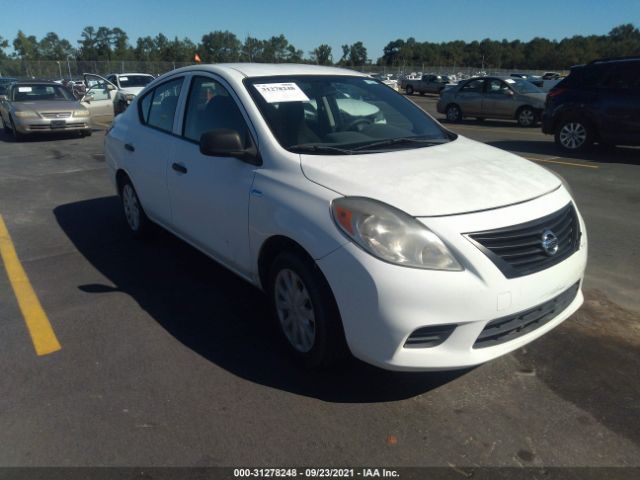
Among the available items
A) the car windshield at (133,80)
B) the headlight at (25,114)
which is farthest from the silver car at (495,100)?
the headlight at (25,114)

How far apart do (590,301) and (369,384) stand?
2.11 metres

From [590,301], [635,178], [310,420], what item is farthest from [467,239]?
[635,178]

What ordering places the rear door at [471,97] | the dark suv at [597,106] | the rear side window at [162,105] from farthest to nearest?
1. the rear door at [471,97]
2. the dark suv at [597,106]
3. the rear side window at [162,105]

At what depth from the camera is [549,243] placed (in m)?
2.70

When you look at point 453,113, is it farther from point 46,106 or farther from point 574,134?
point 46,106

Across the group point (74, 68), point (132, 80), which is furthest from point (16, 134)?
point (74, 68)

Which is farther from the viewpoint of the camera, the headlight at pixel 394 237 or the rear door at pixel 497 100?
the rear door at pixel 497 100

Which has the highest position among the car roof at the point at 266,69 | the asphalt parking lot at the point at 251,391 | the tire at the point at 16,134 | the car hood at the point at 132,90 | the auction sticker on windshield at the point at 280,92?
the car roof at the point at 266,69

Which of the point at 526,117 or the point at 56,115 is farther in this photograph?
the point at 526,117

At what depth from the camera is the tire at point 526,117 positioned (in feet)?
52.4

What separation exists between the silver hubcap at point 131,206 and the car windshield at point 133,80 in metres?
14.0

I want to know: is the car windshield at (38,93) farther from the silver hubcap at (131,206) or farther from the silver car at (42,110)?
the silver hubcap at (131,206)

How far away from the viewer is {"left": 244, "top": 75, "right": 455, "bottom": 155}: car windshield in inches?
132

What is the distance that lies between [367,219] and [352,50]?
12176 cm
